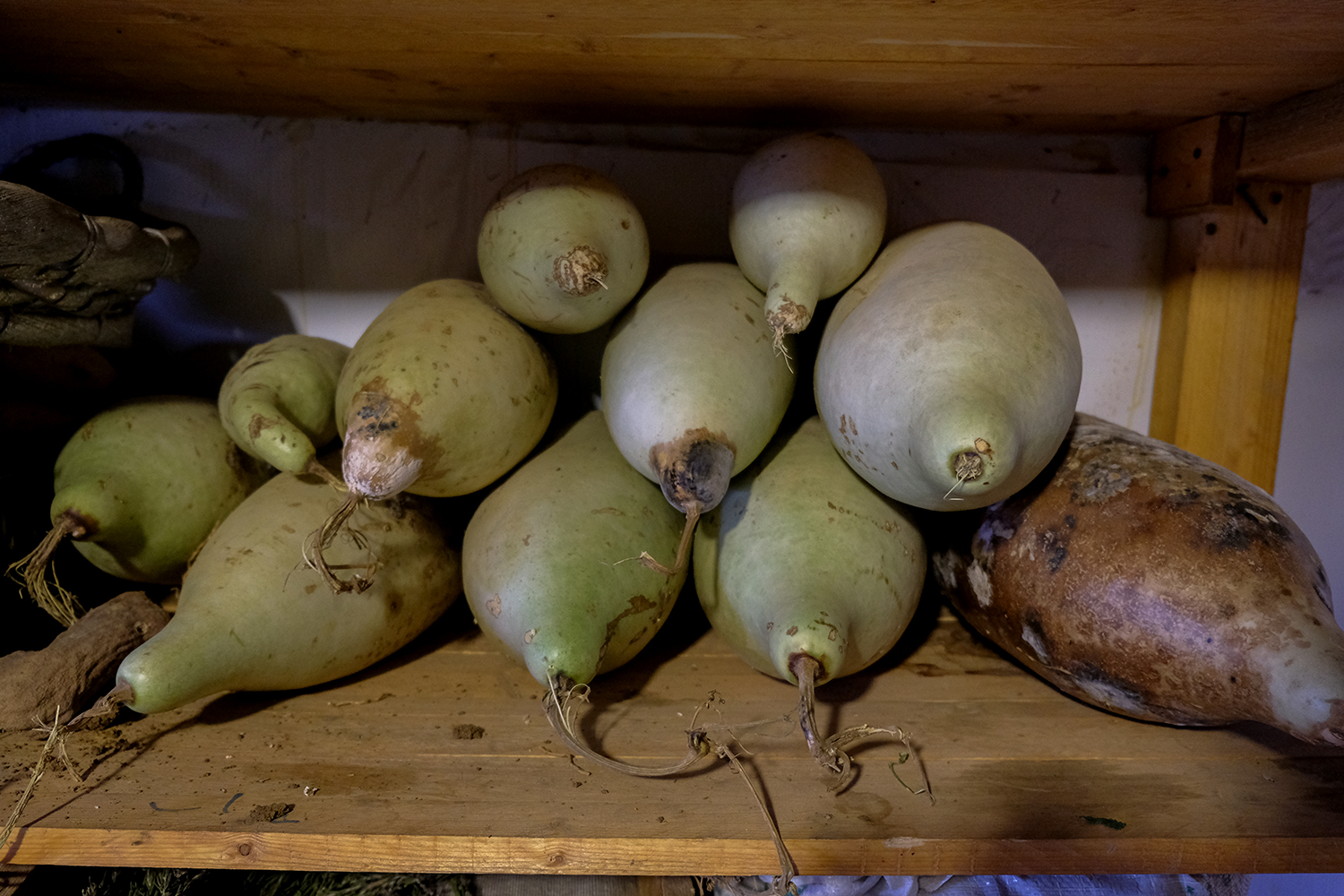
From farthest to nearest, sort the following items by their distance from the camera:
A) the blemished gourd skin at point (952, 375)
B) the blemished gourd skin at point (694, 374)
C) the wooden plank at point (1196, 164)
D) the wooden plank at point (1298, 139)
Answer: the wooden plank at point (1196, 164) → the wooden plank at point (1298, 139) → the blemished gourd skin at point (694, 374) → the blemished gourd skin at point (952, 375)

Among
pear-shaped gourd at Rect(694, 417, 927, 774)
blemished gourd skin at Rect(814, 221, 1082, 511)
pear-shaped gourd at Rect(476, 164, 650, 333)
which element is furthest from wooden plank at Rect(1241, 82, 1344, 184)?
pear-shaped gourd at Rect(476, 164, 650, 333)

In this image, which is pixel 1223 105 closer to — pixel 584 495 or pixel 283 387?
pixel 584 495

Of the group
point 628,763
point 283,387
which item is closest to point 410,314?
point 283,387

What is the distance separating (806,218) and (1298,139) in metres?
0.56

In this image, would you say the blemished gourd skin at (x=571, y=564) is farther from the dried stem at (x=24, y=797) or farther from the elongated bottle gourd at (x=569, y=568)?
the dried stem at (x=24, y=797)

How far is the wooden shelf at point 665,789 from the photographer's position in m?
0.56

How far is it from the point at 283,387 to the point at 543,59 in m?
0.41

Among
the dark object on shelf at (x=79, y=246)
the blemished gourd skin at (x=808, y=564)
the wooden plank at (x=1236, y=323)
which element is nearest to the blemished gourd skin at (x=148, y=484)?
the dark object on shelf at (x=79, y=246)

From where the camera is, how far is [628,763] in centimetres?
64

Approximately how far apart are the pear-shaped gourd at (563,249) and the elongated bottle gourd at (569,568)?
16cm

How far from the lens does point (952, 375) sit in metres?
0.58

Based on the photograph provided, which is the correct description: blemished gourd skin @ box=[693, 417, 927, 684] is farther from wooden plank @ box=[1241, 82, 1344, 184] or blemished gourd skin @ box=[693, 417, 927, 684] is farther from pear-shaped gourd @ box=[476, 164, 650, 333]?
wooden plank @ box=[1241, 82, 1344, 184]

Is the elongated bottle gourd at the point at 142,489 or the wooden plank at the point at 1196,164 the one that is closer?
the elongated bottle gourd at the point at 142,489

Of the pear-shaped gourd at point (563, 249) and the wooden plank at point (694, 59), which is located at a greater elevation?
the wooden plank at point (694, 59)
